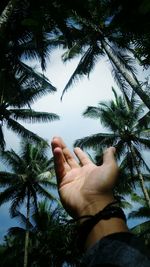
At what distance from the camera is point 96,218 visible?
1520 mm

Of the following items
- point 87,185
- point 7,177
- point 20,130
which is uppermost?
point 20,130

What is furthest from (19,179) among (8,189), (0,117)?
(0,117)

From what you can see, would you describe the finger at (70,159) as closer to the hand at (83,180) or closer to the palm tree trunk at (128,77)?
the hand at (83,180)

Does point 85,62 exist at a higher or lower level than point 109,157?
higher

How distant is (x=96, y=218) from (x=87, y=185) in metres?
0.38

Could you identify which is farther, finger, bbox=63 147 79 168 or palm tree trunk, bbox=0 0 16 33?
palm tree trunk, bbox=0 0 16 33

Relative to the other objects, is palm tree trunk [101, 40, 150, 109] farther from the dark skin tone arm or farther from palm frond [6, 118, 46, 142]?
the dark skin tone arm

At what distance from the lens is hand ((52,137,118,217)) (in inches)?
68.4

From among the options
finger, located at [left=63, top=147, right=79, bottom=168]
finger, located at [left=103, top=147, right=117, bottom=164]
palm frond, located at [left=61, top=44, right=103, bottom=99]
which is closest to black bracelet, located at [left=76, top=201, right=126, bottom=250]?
finger, located at [left=103, top=147, right=117, bottom=164]

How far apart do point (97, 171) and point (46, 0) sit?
6856 mm

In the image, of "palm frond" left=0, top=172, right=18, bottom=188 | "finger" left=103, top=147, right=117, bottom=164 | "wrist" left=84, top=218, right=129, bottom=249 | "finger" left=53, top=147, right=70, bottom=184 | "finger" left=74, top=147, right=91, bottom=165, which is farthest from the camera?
"palm frond" left=0, top=172, right=18, bottom=188

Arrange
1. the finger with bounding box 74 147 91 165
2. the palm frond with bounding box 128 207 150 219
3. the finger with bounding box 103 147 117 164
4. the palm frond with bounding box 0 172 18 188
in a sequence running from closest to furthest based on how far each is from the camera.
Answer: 1. the finger with bounding box 103 147 117 164
2. the finger with bounding box 74 147 91 165
3. the palm frond with bounding box 128 207 150 219
4. the palm frond with bounding box 0 172 18 188

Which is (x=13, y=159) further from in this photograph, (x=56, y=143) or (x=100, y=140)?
(x=56, y=143)

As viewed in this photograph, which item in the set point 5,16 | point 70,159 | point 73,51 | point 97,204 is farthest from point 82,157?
point 73,51
